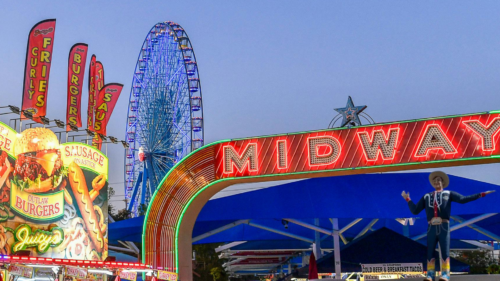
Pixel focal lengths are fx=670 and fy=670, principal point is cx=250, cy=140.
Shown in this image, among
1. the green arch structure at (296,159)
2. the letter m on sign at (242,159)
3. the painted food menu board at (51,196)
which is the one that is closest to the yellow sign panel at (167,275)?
the green arch structure at (296,159)

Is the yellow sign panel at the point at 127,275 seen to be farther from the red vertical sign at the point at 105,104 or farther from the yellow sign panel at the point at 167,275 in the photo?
the red vertical sign at the point at 105,104

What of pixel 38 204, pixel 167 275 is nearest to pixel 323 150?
pixel 167 275

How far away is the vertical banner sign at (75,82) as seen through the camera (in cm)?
2420

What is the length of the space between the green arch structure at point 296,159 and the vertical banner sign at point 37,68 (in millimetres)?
5537

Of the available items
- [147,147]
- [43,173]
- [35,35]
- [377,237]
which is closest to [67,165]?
[43,173]

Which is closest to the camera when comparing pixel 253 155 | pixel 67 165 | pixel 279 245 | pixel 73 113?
pixel 253 155

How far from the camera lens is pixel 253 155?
58.0 feet

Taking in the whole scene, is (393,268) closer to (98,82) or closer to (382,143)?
(382,143)

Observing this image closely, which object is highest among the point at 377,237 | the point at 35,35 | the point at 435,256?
the point at 35,35

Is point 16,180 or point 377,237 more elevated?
point 16,180

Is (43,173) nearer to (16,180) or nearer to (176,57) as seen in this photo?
(16,180)

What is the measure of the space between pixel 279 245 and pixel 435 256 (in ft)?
64.0

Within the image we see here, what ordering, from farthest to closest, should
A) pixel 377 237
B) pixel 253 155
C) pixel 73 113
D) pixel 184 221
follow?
pixel 73 113
pixel 377 237
pixel 184 221
pixel 253 155

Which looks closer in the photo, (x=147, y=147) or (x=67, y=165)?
(x=67, y=165)
